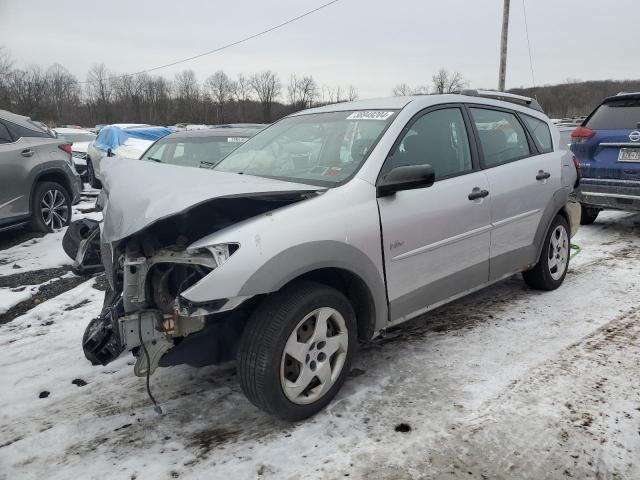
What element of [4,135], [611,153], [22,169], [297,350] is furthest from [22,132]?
[611,153]

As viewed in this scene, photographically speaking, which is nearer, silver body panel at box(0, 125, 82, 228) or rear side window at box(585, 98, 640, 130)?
silver body panel at box(0, 125, 82, 228)

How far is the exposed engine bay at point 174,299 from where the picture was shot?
Answer: 2479 mm

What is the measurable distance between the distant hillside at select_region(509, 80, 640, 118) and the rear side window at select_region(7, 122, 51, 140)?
63.3 m

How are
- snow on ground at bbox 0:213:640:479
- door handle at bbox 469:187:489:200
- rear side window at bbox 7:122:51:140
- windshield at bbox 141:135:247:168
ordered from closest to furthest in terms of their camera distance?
1. snow on ground at bbox 0:213:640:479
2. door handle at bbox 469:187:489:200
3. rear side window at bbox 7:122:51:140
4. windshield at bbox 141:135:247:168

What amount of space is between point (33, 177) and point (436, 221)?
5.96 m

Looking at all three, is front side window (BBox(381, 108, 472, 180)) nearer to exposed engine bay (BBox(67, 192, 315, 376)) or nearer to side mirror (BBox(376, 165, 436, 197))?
side mirror (BBox(376, 165, 436, 197))

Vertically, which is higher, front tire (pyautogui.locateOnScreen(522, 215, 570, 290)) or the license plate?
the license plate

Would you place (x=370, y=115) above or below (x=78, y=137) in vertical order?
below

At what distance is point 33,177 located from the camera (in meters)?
6.81

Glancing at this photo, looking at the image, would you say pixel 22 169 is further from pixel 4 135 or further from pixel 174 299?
pixel 174 299

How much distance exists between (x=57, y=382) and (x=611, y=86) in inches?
3293

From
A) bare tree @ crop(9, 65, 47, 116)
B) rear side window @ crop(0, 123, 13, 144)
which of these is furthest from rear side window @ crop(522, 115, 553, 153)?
bare tree @ crop(9, 65, 47, 116)

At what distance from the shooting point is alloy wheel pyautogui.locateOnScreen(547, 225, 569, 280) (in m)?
4.70

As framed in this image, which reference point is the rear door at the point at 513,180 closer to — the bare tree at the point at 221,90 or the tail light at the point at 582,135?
the tail light at the point at 582,135
